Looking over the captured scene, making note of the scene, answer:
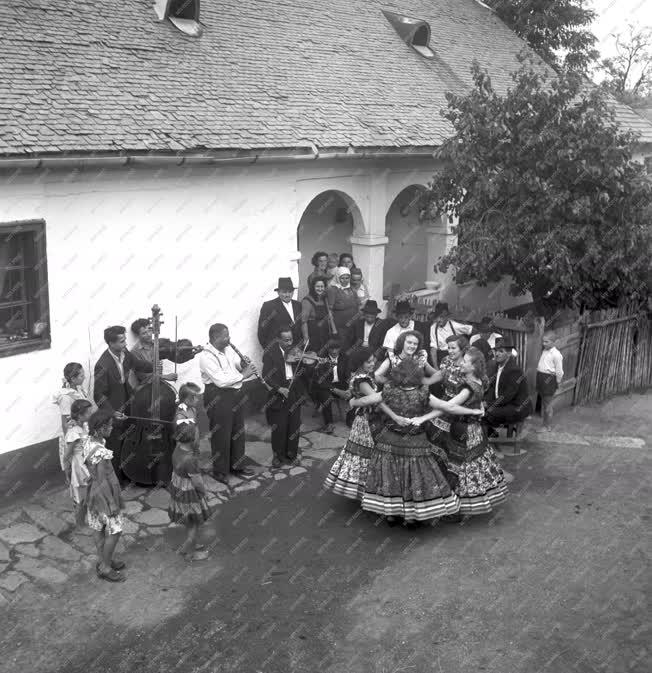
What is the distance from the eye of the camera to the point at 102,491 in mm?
7000

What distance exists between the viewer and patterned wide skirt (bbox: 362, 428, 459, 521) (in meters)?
7.95

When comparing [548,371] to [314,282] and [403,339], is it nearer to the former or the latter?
[314,282]

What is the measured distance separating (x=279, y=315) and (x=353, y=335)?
1003 mm

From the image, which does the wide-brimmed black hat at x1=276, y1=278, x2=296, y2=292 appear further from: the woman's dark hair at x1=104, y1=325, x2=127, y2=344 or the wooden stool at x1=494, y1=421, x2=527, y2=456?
the wooden stool at x1=494, y1=421, x2=527, y2=456

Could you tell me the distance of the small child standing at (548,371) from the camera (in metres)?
11.0

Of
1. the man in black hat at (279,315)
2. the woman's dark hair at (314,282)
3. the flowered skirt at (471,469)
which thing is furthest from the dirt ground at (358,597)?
the woman's dark hair at (314,282)

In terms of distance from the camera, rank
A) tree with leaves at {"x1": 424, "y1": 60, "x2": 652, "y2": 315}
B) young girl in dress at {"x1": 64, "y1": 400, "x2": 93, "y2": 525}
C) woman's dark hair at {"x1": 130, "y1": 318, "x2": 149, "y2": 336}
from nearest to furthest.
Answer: young girl in dress at {"x1": 64, "y1": 400, "x2": 93, "y2": 525} → woman's dark hair at {"x1": 130, "y1": 318, "x2": 149, "y2": 336} → tree with leaves at {"x1": 424, "y1": 60, "x2": 652, "y2": 315}

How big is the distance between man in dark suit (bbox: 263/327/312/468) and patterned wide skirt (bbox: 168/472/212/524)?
2.41 m

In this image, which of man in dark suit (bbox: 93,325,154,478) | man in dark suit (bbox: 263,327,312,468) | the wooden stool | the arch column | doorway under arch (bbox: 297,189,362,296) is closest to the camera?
man in dark suit (bbox: 93,325,154,478)

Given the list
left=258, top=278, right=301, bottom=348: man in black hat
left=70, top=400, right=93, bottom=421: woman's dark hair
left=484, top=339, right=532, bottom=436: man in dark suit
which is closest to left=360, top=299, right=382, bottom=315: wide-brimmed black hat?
left=258, top=278, right=301, bottom=348: man in black hat

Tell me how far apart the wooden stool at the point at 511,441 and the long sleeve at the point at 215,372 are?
3.39m

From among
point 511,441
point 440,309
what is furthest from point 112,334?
point 511,441

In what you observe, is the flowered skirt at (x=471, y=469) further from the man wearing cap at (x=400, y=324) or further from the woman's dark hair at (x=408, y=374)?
the man wearing cap at (x=400, y=324)

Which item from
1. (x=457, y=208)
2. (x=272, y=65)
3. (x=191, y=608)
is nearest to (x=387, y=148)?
(x=457, y=208)
